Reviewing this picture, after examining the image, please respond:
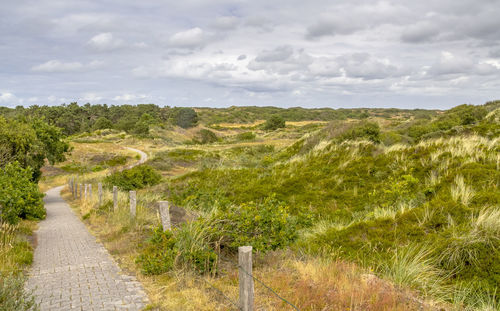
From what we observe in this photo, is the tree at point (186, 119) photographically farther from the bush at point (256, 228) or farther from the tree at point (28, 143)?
the bush at point (256, 228)

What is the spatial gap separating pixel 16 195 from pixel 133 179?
10.9 meters

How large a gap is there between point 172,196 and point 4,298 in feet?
40.6

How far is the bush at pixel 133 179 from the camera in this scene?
68.7ft

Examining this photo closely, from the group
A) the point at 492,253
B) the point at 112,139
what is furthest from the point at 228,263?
the point at 112,139

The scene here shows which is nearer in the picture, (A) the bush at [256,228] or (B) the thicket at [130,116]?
(A) the bush at [256,228]

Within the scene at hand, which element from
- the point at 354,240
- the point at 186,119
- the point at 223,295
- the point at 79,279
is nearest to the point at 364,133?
the point at 354,240

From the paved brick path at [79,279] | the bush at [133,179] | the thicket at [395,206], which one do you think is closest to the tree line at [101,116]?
the bush at [133,179]

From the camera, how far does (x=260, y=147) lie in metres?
44.4

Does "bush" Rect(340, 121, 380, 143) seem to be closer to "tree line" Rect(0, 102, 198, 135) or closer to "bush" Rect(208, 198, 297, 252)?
"bush" Rect(208, 198, 297, 252)

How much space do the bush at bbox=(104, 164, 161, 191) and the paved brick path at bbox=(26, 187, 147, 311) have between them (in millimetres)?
9773

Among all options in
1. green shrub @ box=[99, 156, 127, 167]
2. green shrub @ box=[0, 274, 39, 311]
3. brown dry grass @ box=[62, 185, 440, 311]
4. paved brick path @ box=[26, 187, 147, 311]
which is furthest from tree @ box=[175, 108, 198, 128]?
green shrub @ box=[0, 274, 39, 311]

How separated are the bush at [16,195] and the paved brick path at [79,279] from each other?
1223 mm

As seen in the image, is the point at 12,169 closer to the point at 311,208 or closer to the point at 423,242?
the point at 311,208

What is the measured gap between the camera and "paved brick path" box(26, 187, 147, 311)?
18.6 feet
